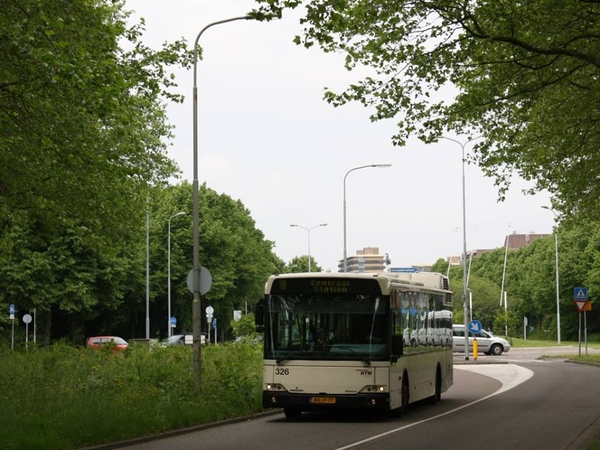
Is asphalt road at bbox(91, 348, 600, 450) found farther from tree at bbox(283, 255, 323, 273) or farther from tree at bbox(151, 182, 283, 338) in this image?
tree at bbox(283, 255, 323, 273)

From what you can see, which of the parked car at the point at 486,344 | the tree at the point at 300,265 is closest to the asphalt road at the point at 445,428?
the parked car at the point at 486,344

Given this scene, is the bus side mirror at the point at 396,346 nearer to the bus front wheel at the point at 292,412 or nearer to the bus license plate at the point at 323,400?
the bus license plate at the point at 323,400

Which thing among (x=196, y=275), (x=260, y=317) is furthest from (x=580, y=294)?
(x=260, y=317)

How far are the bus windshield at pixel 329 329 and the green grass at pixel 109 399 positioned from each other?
6.51 feet

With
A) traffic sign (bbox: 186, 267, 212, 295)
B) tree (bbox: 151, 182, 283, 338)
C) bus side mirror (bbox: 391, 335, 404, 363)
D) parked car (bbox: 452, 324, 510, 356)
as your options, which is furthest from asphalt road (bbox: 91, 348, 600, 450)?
tree (bbox: 151, 182, 283, 338)

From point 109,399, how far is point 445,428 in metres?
5.79

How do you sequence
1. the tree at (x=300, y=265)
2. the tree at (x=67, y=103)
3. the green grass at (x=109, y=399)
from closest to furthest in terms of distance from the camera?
the green grass at (x=109, y=399), the tree at (x=67, y=103), the tree at (x=300, y=265)

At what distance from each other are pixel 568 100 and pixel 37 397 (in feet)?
41.4

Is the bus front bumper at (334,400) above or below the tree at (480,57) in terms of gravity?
below

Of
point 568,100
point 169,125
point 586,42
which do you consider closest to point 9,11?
point 586,42

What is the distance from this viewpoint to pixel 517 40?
18.6 meters

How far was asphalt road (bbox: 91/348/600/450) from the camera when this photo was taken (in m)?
16.5

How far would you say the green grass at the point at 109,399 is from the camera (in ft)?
52.3

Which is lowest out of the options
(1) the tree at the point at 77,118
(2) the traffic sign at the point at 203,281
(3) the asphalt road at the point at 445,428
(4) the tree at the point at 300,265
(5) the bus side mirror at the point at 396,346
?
(3) the asphalt road at the point at 445,428
